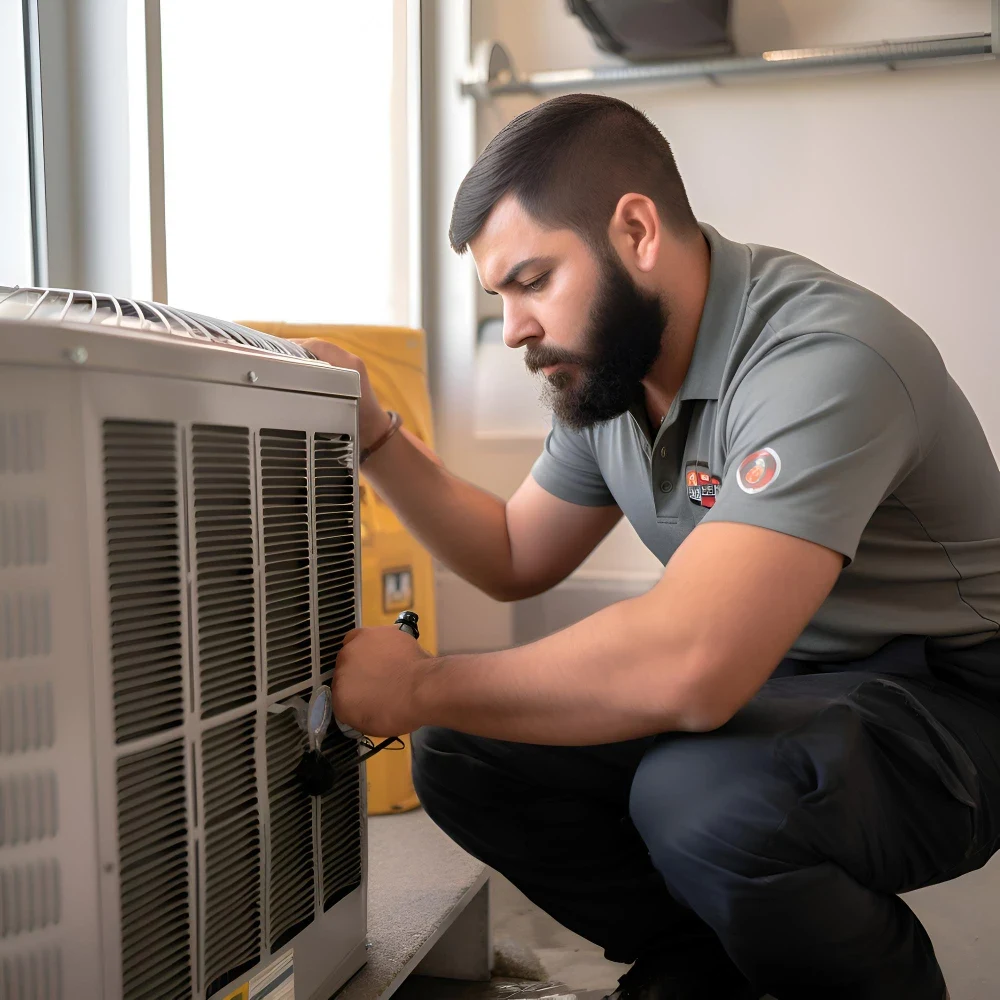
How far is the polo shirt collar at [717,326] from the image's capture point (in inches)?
47.6

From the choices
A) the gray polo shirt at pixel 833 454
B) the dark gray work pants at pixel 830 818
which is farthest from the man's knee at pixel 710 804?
the gray polo shirt at pixel 833 454

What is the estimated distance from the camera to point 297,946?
956 millimetres

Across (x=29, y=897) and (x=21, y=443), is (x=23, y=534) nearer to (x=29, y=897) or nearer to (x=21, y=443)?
(x=21, y=443)

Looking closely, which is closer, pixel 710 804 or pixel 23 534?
pixel 23 534

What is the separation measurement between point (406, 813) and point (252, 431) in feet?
3.83

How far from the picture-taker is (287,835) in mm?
930

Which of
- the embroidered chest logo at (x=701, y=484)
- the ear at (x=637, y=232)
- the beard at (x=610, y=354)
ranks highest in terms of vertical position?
the ear at (x=637, y=232)

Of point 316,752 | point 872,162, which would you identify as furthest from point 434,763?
point 872,162

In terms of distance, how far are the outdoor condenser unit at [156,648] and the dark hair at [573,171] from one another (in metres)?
0.39

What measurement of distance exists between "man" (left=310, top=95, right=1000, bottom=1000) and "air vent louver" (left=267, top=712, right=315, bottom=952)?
3.4 inches

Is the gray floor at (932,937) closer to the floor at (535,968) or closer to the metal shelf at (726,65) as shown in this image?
the floor at (535,968)

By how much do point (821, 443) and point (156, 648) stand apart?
0.63 meters

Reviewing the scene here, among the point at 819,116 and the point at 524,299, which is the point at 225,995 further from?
the point at 819,116

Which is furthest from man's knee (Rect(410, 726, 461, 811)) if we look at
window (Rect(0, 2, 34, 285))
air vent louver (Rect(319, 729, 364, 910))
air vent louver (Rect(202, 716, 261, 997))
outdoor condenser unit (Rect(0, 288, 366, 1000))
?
window (Rect(0, 2, 34, 285))
